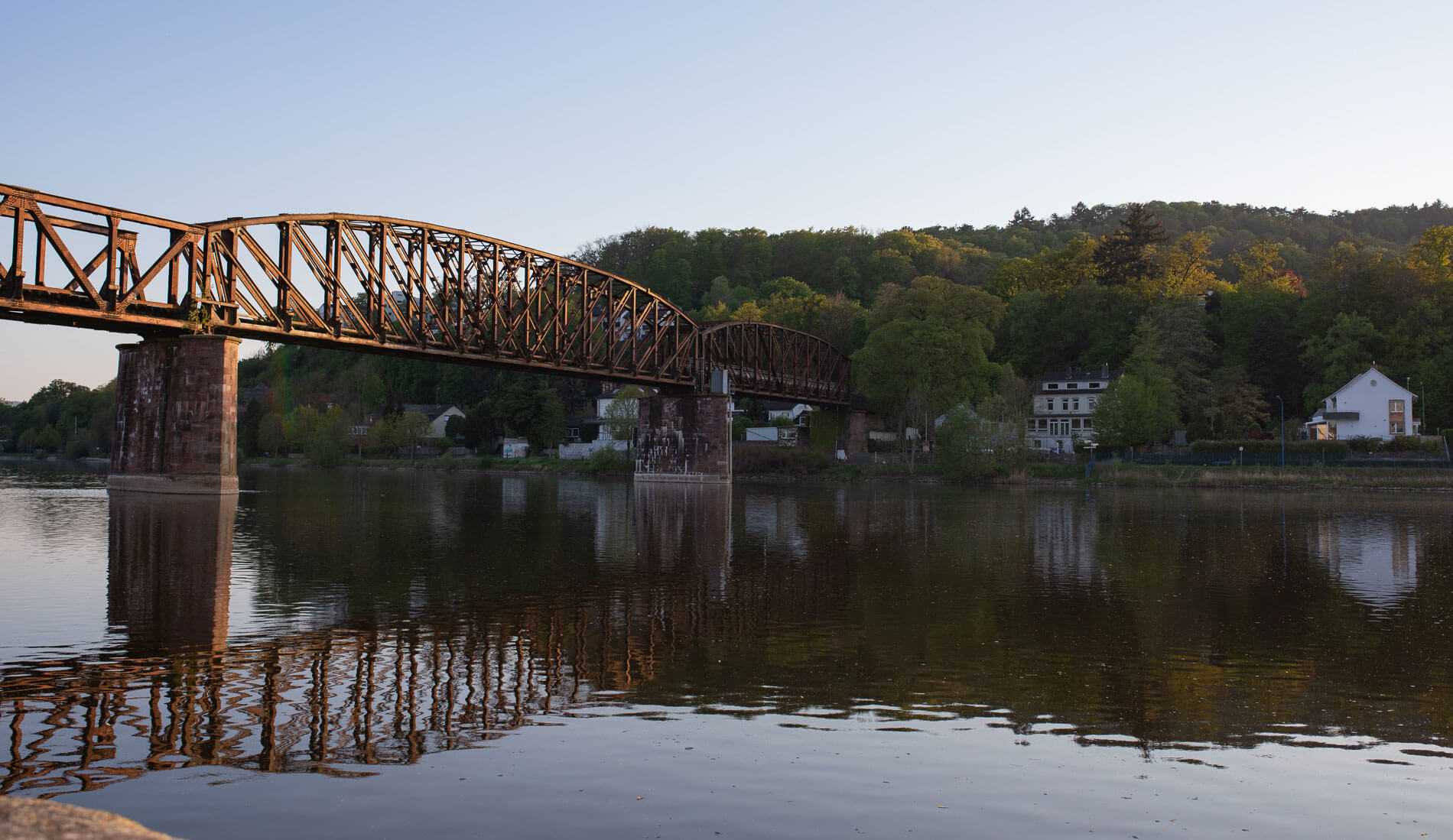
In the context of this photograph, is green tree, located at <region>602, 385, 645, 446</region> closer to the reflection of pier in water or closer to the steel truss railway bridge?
the steel truss railway bridge

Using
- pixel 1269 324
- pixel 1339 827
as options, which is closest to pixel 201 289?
pixel 1339 827

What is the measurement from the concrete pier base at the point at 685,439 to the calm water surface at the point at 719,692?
67.7m

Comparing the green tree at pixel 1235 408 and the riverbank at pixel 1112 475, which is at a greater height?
the green tree at pixel 1235 408

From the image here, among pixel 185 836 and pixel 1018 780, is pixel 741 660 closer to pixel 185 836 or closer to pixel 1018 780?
pixel 1018 780

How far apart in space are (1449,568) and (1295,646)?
1626 centimetres

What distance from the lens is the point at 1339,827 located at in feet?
30.7

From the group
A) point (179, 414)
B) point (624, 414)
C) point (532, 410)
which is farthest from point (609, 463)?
point (179, 414)

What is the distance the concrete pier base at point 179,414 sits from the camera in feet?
175

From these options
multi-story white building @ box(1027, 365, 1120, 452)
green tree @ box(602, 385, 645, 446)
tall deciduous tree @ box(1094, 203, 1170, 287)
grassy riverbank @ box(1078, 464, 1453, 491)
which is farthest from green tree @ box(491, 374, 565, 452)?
tall deciduous tree @ box(1094, 203, 1170, 287)

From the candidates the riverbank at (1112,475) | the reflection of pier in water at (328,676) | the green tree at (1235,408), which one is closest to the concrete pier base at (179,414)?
the reflection of pier in water at (328,676)

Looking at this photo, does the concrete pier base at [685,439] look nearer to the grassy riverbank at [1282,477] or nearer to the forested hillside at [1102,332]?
the forested hillside at [1102,332]

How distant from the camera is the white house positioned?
339 feet

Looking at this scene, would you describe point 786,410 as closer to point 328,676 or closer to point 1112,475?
point 1112,475

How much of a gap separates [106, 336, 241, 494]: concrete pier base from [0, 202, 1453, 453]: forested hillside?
71.1 meters
